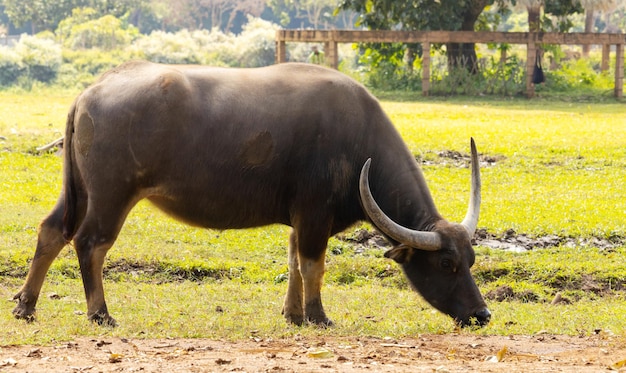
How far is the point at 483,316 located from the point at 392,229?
0.85m

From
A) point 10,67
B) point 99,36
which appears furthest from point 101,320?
point 99,36

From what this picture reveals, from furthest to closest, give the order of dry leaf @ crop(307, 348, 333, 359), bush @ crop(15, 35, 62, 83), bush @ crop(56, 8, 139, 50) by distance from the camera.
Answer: bush @ crop(56, 8, 139, 50) < bush @ crop(15, 35, 62, 83) < dry leaf @ crop(307, 348, 333, 359)

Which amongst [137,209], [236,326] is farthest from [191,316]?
[137,209]

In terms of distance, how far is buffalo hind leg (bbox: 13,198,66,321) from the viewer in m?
6.97

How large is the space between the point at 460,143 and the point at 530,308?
805 centimetres

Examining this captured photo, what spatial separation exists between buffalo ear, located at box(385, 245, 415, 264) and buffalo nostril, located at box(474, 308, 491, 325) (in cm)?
60

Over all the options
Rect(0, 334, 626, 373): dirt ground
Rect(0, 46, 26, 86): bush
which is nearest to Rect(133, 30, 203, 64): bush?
Rect(0, 46, 26, 86): bush

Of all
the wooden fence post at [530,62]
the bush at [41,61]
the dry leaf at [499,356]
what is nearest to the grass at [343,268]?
the dry leaf at [499,356]

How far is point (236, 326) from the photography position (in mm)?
6910

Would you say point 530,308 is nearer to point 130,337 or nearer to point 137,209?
point 130,337

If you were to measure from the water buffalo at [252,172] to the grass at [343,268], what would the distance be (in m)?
0.40

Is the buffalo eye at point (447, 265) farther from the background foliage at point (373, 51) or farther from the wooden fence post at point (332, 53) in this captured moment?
the background foliage at point (373, 51)

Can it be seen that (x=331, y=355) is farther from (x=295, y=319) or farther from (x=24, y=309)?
(x=24, y=309)

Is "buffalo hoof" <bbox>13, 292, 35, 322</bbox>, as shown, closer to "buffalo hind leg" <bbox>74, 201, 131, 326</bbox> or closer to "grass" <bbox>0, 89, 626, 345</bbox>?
"grass" <bbox>0, 89, 626, 345</bbox>
